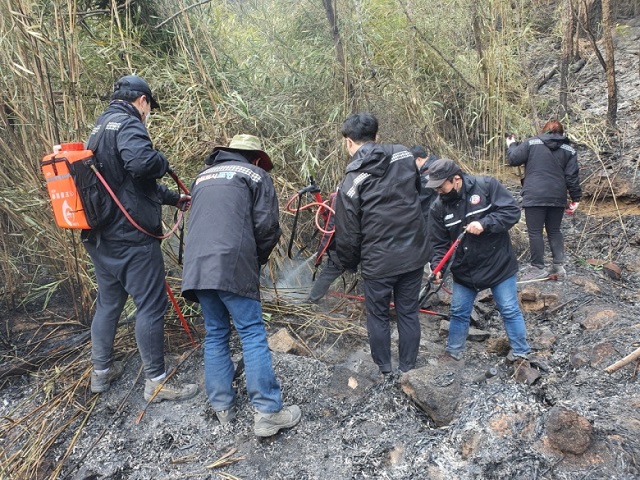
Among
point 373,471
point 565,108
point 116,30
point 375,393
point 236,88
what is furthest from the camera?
point 565,108

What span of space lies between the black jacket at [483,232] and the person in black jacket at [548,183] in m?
1.81

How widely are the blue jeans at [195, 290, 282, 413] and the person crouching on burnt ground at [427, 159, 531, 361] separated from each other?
4.70ft

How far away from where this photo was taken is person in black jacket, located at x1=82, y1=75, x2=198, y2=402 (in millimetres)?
2648

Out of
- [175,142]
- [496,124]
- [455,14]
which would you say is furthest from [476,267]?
[455,14]

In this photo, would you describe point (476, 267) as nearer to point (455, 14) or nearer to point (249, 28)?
point (249, 28)

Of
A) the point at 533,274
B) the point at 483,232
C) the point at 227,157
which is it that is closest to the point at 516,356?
the point at 483,232

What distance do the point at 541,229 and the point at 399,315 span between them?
2658 mm

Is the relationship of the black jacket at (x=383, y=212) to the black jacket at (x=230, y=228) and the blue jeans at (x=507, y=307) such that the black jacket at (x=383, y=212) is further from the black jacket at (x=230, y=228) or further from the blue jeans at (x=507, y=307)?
the blue jeans at (x=507, y=307)

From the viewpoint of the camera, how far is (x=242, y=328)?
251 centimetres

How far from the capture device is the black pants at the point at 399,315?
2.98m

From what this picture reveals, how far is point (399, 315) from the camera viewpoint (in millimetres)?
3086

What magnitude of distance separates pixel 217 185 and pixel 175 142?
1740mm

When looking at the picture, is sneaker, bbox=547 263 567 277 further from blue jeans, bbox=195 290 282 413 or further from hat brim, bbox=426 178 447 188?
blue jeans, bbox=195 290 282 413

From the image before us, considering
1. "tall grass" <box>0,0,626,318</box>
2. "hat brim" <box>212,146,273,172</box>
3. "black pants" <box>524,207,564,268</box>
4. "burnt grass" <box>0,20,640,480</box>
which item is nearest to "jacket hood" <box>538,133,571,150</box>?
"black pants" <box>524,207,564,268</box>
